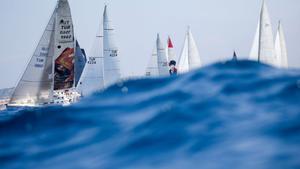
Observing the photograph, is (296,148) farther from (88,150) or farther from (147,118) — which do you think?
(88,150)

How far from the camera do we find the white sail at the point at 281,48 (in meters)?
42.4

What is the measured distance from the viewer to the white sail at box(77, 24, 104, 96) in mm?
33812

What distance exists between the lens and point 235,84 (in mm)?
9516

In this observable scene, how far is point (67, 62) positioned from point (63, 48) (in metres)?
1.28

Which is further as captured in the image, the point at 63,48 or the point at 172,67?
the point at 172,67

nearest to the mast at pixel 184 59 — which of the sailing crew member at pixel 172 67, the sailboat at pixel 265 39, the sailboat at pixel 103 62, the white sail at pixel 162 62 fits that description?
the sailing crew member at pixel 172 67

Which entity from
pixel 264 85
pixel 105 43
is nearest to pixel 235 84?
pixel 264 85

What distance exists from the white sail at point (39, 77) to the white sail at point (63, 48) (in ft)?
Answer: 1.75

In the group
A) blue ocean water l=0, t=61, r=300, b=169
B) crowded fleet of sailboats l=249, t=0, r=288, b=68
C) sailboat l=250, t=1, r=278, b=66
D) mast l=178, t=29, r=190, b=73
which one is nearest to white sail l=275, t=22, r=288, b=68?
crowded fleet of sailboats l=249, t=0, r=288, b=68

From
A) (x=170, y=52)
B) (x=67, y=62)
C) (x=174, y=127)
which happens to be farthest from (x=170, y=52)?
(x=174, y=127)

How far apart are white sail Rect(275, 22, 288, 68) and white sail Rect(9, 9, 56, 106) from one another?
2471 cm

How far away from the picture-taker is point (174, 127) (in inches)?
311

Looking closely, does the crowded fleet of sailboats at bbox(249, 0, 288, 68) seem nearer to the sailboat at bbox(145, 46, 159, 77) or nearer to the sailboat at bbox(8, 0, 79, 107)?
the sailboat at bbox(145, 46, 159, 77)

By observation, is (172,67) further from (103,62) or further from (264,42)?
(264,42)
